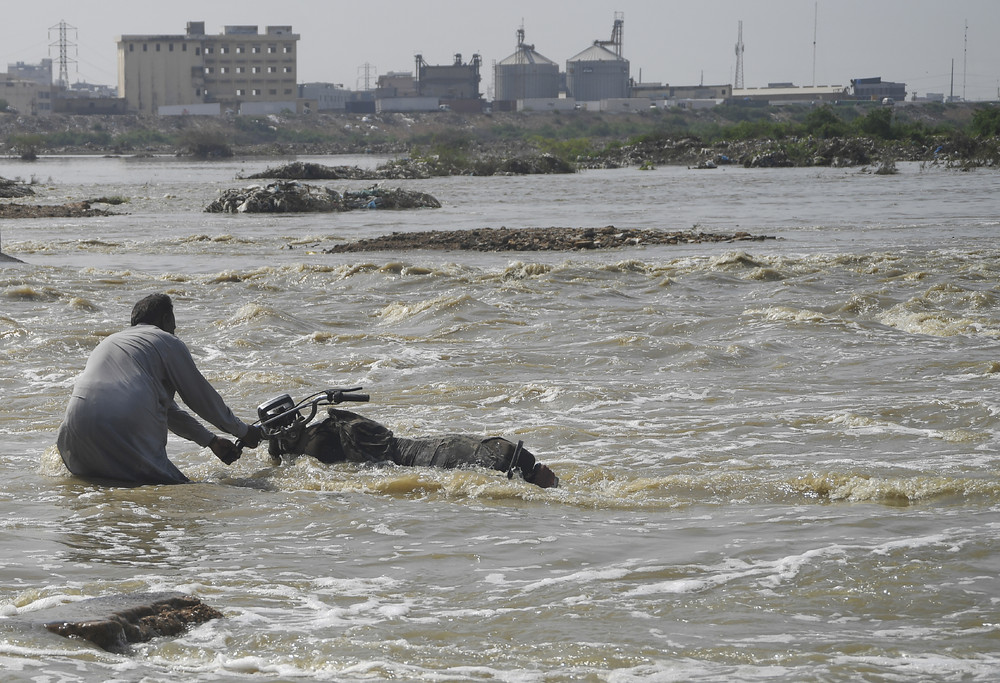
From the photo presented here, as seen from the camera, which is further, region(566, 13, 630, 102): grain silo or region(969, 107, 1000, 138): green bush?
region(566, 13, 630, 102): grain silo

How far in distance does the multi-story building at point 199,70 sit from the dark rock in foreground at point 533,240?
5220 inches

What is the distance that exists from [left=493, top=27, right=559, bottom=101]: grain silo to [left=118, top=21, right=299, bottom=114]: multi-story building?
40.1m

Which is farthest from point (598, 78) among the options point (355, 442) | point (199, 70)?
point (355, 442)

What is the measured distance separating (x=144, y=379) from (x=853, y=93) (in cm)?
18981

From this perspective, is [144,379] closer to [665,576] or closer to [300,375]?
[665,576]

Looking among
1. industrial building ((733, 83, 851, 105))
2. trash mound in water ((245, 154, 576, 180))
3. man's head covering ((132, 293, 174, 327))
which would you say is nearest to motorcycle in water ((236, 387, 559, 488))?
man's head covering ((132, 293, 174, 327))

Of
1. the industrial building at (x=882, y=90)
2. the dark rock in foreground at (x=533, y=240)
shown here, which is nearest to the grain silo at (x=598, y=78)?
the industrial building at (x=882, y=90)

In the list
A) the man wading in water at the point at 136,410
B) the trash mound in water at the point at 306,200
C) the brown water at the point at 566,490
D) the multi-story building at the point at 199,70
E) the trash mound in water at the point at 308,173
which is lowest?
the brown water at the point at 566,490

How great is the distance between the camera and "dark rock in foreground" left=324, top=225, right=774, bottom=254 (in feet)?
75.2

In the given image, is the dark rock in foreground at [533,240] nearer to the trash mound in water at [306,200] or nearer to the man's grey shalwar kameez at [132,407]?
the trash mound in water at [306,200]

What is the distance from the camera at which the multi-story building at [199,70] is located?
497 feet

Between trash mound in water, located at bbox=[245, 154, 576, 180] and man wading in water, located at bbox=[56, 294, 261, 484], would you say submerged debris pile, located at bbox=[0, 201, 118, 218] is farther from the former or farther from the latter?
man wading in water, located at bbox=[56, 294, 261, 484]

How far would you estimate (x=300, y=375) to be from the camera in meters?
10.8

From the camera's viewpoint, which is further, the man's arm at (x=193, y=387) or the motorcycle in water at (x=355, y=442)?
the motorcycle in water at (x=355, y=442)
